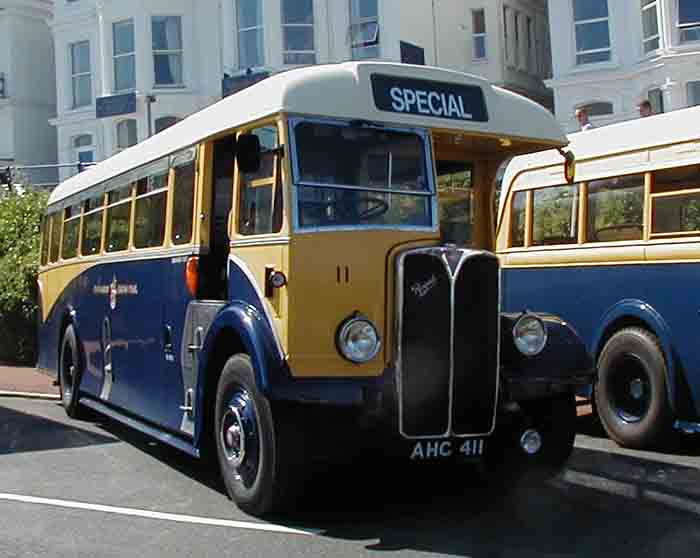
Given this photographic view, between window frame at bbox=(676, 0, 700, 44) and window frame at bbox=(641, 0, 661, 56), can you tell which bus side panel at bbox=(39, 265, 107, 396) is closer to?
window frame at bbox=(676, 0, 700, 44)

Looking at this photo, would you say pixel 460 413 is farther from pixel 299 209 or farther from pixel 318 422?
pixel 299 209

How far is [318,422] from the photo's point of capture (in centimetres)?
661

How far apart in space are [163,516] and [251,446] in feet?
2.90

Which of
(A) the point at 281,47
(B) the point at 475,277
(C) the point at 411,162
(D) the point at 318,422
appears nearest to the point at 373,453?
(D) the point at 318,422

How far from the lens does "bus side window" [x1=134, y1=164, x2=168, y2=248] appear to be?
880 cm

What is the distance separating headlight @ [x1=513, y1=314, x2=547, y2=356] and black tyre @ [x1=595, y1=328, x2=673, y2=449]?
8.60ft

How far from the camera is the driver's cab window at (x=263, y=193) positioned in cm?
671

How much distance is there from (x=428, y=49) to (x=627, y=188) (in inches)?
815

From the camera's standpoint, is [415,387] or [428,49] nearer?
[415,387]

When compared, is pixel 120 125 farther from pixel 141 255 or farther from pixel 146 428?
pixel 146 428

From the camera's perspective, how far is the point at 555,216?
10758mm

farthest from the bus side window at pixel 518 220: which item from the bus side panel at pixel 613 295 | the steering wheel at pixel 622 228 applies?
the steering wheel at pixel 622 228

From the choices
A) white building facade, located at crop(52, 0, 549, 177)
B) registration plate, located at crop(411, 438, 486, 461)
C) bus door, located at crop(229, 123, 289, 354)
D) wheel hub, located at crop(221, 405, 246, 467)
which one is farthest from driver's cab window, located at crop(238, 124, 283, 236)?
white building facade, located at crop(52, 0, 549, 177)

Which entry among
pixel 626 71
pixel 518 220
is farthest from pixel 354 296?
pixel 626 71
